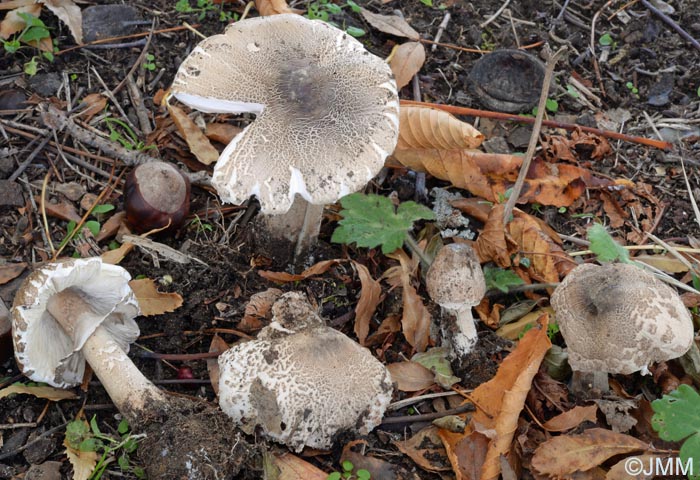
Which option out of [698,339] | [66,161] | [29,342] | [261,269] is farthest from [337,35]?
[698,339]

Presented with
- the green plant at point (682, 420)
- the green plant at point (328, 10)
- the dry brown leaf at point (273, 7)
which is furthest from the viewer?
the green plant at point (328, 10)

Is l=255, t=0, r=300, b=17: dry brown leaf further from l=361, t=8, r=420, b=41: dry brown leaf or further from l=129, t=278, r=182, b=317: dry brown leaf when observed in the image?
l=129, t=278, r=182, b=317: dry brown leaf

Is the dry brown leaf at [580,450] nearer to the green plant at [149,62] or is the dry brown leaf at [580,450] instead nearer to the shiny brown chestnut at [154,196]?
the shiny brown chestnut at [154,196]

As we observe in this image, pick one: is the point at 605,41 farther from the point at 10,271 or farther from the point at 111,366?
the point at 10,271

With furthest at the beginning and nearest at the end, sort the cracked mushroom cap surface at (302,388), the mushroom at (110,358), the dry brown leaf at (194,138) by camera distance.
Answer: the dry brown leaf at (194,138)
the cracked mushroom cap surface at (302,388)
the mushroom at (110,358)

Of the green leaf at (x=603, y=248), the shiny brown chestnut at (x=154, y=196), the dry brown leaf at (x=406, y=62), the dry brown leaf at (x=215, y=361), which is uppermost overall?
the dry brown leaf at (x=406, y=62)

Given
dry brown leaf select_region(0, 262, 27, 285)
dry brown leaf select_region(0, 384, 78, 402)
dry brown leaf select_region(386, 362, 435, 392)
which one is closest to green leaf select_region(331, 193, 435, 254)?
dry brown leaf select_region(386, 362, 435, 392)

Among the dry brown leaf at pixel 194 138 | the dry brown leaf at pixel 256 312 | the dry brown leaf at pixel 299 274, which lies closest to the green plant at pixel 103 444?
the dry brown leaf at pixel 256 312

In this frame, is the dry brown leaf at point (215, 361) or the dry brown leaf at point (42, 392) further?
the dry brown leaf at point (215, 361)
